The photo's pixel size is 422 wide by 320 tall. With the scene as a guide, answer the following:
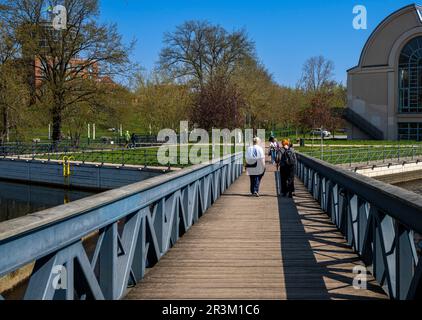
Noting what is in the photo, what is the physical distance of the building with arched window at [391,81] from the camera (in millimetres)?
56562

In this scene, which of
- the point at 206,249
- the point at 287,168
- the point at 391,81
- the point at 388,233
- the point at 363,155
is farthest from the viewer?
the point at 391,81

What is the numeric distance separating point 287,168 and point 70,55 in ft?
92.1

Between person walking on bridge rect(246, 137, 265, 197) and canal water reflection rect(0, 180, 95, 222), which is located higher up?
person walking on bridge rect(246, 137, 265, 197)

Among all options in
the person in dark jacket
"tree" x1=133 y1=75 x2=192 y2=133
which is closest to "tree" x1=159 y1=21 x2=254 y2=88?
"tree" x1=133 y1=75 x2=192 y2=133

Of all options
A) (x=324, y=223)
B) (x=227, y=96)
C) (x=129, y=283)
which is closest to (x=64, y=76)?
(x=227, y=96)

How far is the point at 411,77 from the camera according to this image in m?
56.9

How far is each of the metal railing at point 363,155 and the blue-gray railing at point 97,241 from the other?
23.9 m

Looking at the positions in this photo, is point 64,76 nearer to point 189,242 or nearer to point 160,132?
point 160,132

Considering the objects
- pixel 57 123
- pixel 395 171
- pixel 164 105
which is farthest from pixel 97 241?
pixel 164 105

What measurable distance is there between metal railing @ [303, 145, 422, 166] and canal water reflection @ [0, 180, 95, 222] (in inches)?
548

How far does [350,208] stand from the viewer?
22.1 feet

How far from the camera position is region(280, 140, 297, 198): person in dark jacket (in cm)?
1280

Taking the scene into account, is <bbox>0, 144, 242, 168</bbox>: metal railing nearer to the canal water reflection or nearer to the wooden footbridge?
the canal water reflection

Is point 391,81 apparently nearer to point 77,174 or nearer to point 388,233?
point 77,174
